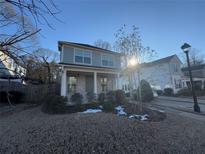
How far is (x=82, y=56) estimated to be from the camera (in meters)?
14.1

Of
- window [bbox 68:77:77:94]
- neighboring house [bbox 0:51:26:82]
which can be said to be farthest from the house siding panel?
neighboring house [bbox 0:51:26:82]

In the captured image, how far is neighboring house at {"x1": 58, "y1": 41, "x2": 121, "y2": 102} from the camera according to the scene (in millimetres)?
12812

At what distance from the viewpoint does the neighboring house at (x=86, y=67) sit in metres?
12.8

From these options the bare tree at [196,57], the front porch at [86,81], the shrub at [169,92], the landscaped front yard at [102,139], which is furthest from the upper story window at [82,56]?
the bare tree at [196,57]

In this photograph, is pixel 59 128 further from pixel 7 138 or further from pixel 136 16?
pixel 136 16

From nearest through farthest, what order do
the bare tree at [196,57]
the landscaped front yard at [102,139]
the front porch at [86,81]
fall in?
the landscaped front yard at [102,139] → the front porch at [86,81] → the bare tree at [196,57]

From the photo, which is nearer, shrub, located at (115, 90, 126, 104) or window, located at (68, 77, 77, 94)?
shrub, located at (115, 90, 126, 104)

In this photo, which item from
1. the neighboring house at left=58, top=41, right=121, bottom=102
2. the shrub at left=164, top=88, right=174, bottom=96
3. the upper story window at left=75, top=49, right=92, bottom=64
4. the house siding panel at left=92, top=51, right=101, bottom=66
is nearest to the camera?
the neighboring house at left=58, top=41, right=121, bottom=102

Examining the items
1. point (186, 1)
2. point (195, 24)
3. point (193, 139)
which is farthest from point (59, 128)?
point (195, 24)

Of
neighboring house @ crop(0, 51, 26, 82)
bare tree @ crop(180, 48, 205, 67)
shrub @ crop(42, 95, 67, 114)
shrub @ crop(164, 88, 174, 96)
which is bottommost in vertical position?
shrub @ crop(42, 95, 67, 114)

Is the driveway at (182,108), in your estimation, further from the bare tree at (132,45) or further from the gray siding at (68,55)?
the gray siding at (68,55)

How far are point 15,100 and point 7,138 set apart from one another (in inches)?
436

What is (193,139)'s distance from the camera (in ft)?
15.7

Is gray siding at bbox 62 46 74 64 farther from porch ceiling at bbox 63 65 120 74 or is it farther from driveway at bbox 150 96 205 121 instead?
driveway at bbox 150 96 205 121
